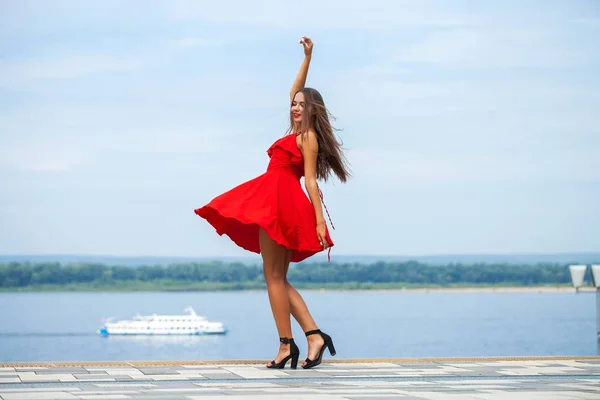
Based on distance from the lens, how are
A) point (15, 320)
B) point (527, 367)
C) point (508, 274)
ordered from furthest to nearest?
1. point (508, 274)
2. point (15, 320)
3. point (527, 367)

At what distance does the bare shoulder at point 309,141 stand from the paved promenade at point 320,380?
1.15 m

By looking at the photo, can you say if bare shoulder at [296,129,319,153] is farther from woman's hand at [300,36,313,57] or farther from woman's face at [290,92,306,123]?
woman's hand at [300,36,313,57]

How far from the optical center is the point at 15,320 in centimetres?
11856

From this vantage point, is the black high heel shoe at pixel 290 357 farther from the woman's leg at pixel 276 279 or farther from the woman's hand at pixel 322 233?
the woman's hand at pixel 322 233

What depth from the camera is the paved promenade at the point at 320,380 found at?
180 inches

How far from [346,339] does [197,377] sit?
70.0 meters

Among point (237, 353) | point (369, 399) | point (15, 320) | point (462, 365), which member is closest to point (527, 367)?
point (462, 365)

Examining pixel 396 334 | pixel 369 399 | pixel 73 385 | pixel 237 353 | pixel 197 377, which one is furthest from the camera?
pixel 396 334

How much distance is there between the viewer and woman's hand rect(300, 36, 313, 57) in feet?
20.6

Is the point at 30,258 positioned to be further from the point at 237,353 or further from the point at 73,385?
the point at 73,385

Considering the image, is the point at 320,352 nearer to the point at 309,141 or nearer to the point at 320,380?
the point at 320,380

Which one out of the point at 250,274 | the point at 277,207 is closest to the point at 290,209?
the point at 277,207

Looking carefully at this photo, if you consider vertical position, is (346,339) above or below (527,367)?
below

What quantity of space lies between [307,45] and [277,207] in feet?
3.16
